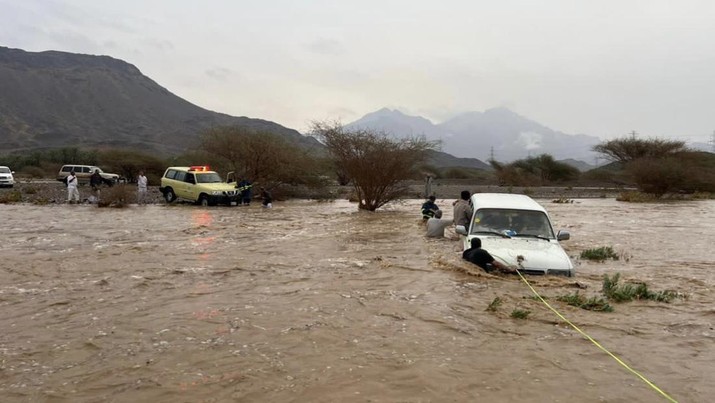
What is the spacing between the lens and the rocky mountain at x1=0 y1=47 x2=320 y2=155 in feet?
331

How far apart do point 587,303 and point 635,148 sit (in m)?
50.8

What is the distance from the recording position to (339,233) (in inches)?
641

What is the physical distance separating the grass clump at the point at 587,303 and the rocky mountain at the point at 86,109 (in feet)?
285

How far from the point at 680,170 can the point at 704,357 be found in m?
36.4

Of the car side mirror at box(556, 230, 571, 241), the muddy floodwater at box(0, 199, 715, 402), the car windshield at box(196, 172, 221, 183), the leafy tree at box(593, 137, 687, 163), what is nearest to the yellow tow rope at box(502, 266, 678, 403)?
the muddy floodwater at box(0, 199, 715, 402)

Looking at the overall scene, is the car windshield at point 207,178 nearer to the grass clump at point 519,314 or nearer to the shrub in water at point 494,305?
the shrub in water at point 494,305

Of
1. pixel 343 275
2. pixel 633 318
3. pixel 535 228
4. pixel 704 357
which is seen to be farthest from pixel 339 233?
pixel 704 357

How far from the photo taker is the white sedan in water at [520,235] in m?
8.39

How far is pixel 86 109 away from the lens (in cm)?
11744

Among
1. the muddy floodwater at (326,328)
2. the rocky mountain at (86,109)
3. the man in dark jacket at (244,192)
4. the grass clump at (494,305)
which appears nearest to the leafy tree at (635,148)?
the man in dark jacket at (244,192)

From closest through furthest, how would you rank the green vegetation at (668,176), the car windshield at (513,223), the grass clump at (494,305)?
the grass clump at (494,305)
the car windshield at (513,223)
the green vegetation at (668,176)

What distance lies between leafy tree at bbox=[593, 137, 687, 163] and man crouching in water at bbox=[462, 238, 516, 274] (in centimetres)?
4480

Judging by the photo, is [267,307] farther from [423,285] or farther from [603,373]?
[603,373]

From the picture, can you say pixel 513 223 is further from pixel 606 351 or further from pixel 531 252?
pixel 606 351
